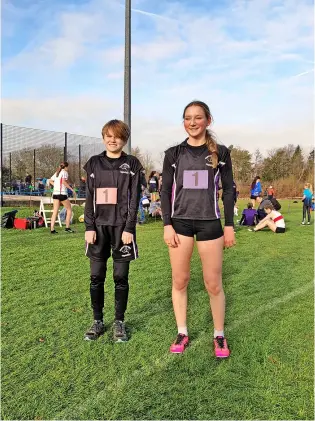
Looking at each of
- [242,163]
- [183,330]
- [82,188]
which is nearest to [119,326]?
[183,330]

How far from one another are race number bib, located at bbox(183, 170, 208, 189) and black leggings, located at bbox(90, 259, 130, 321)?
1.03 meters

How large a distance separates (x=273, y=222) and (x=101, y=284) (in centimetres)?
907

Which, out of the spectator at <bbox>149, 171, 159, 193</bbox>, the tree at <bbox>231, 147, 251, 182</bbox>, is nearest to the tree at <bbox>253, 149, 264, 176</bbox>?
the tree at <bbox>231, 147, 251, 182</bbox>

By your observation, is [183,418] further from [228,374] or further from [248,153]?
[248,153]

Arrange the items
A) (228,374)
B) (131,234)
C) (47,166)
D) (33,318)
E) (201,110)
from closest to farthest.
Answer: (228,374) < (201,110) < (131,234) < (33,318) < (47,166)

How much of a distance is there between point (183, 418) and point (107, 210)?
184cm

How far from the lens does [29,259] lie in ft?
23.0

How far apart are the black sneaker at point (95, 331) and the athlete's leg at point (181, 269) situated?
770 millimetres

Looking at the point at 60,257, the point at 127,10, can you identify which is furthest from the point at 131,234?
the point at 127,10

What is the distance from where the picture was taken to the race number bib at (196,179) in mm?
3102

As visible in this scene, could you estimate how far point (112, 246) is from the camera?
3619 millimetres

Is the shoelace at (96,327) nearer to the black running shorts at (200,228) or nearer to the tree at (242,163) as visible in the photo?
the black running shorts at (200,228)

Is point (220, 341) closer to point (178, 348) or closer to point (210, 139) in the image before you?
point (178, 348)

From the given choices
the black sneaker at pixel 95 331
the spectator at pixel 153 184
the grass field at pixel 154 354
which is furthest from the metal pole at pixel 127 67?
the black sneaker at pixel 95 331
